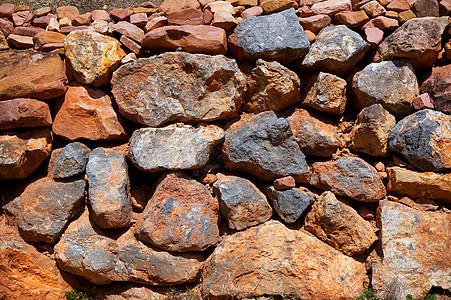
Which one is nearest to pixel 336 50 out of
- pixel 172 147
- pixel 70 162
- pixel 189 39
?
pixel 189 39

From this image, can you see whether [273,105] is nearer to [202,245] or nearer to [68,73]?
[202,245]

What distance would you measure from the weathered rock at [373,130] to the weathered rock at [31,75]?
3472 millimetres

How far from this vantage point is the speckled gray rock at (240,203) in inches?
160

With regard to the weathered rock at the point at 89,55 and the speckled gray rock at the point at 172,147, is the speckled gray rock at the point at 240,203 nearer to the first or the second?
the speckled gray rock at the point at 172,147

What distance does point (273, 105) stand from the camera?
4.54 metres

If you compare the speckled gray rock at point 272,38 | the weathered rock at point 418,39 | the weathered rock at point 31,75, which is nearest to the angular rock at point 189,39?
the speckled gray rock at point 272,38

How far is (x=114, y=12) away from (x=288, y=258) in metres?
3.61

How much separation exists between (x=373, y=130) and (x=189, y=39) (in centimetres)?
236

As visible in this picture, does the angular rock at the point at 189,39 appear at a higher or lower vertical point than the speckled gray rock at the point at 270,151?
higher

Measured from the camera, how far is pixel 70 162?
4172 millimetres

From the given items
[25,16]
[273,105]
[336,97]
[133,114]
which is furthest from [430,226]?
[25,16]

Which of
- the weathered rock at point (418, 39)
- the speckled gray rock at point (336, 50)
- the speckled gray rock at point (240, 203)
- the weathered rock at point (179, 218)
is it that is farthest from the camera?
the speckled gray rock at point (336, 50)

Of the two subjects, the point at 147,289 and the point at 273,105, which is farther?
the point at 273,105

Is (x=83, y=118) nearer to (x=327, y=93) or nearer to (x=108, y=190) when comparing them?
(x=108, y=190)
